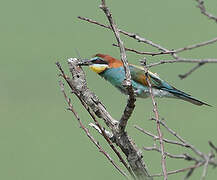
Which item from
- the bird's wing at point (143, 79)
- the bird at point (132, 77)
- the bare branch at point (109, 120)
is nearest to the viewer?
the bare branch at point (109, 120)

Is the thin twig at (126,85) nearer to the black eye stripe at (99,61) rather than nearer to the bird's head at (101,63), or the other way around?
the bird's head at (101,63)

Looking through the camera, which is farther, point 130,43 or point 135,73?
point 130,43

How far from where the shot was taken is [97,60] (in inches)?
141

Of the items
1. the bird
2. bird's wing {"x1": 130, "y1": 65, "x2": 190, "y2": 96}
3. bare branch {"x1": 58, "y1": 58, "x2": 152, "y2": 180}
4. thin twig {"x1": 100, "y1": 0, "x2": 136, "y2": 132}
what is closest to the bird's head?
the bird

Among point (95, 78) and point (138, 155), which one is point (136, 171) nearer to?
point (138, 155)

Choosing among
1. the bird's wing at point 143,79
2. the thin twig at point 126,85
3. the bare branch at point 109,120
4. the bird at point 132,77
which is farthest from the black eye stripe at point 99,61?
the thin twig at point 126,85

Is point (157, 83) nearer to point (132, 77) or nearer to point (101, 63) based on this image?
point (132, 77)

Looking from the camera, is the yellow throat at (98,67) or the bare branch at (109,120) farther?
the yellow throat at (98,67)

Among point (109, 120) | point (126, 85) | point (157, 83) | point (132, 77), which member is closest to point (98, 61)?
point (132, 77)

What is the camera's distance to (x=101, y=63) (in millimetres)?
3684

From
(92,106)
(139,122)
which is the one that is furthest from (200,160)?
(139,122)

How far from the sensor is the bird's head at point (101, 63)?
3519mm

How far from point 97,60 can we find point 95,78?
11.8ft

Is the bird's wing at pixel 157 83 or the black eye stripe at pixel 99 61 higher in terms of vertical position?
the black eye stripe at pixel 99 61
